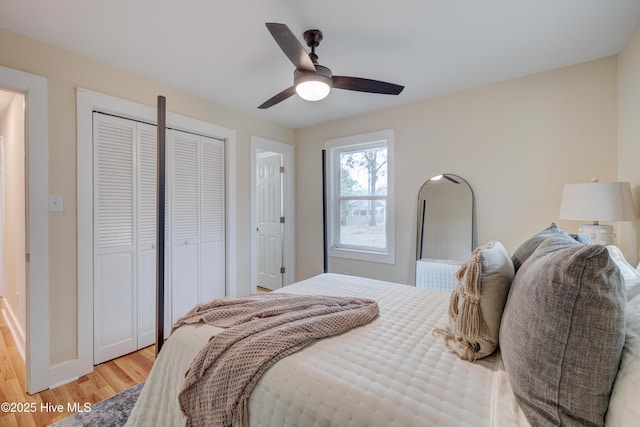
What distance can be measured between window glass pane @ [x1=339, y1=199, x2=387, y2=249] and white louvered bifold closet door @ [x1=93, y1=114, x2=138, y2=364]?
2303 millimetres

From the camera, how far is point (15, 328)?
2.61m

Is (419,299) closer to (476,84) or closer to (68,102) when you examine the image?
(476,84)

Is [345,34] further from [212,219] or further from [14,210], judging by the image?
[14,210]

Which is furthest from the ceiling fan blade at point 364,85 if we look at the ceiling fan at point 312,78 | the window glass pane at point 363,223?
the window glass pane at point 363,223

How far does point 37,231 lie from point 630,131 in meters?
4.04

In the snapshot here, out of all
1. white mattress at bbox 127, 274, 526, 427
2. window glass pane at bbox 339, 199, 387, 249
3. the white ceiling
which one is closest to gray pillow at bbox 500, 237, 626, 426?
white mattress at bbox 127, 274, 526, 427

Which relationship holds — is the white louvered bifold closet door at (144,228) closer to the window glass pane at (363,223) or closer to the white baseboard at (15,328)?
the white baseboard at (15,328)

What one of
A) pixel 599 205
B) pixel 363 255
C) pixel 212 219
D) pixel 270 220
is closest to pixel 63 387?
pixel 212 219

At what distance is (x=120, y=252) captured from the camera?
2.33 meters

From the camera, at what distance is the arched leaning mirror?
267 cm

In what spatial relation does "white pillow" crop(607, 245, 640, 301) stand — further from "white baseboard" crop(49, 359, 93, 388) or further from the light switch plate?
"white baseboard" crop(49, 359, 93, 388)

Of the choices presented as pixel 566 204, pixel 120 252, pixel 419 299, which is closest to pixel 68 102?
pixel 120 252

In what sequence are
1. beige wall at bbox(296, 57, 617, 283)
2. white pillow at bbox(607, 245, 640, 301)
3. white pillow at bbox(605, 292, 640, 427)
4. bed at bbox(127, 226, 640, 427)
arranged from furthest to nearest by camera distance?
beige wall at bbox(296, 57, 617, 283)
white pillow at bbox(607, 245, 640, 301)
bed at bbox(127, 226, 640, 427)
white pillow at bbox(605, 292, 640, 427)

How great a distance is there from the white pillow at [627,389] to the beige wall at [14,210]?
10.6ft
